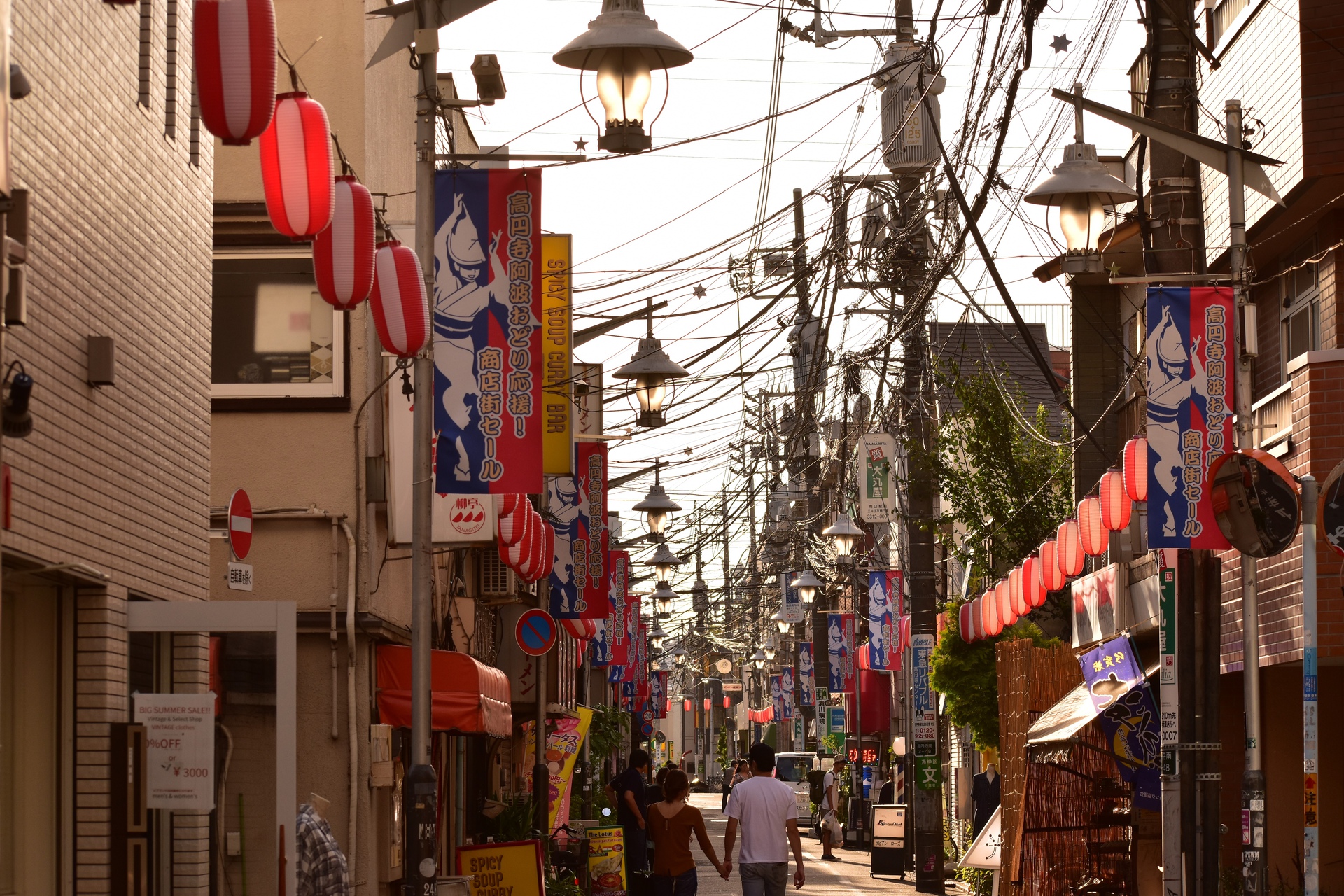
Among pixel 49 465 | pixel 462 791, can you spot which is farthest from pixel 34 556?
pixel 462 791

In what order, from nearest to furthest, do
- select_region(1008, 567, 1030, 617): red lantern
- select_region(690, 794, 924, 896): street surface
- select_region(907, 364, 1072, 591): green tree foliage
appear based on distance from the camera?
select_region(1008, 567, 1030, 617): red lantern → select_region(907, 364, 1072, 591): green tree foliage → select_region(690, 794, 924, 896): street surface

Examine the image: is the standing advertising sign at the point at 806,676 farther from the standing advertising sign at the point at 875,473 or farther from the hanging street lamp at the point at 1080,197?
the hanging street lamp at the point at 1080,197

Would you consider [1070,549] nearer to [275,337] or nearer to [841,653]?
[275,337]

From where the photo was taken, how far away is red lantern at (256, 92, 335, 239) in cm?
936

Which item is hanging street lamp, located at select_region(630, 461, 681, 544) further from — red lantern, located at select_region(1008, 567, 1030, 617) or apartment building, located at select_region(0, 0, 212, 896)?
apartment building, located at select_region(0, 0, 212, 896)

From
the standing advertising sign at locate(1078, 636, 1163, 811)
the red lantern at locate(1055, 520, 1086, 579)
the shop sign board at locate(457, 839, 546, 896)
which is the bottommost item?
the shop sign board at locate(457, 839, 546, 896)

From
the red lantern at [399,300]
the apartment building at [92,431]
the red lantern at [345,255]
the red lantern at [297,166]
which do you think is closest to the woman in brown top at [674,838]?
the apartment building at [92,431]

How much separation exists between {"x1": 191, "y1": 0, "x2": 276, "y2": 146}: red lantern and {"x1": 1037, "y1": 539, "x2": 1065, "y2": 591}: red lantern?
46.1ft

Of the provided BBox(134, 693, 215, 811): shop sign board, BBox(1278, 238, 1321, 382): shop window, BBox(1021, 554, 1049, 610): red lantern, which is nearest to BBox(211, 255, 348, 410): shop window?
BBox(134, 693, 215, 811): shop sign board

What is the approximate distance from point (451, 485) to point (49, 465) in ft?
14.8

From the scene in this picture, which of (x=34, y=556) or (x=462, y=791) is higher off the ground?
(x=34, y=556)

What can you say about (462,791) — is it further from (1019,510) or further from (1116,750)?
(1116,750)

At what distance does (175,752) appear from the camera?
1044cm

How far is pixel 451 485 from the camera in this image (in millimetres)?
13383
